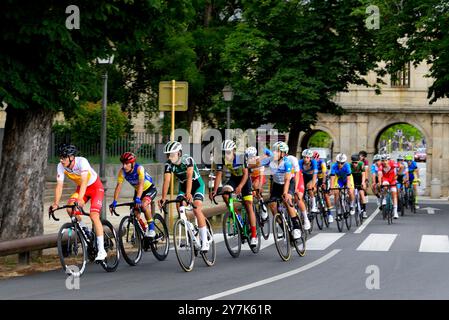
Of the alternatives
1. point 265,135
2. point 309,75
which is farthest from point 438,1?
point 265,135

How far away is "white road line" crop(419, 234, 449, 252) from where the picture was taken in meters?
19.1

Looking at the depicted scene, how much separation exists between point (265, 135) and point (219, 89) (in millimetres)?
2942

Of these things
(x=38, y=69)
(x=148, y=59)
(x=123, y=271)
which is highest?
(x=148, y=59)

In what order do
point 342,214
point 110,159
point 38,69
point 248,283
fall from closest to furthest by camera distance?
point 248,283, point 38,69, point 342,214, point 110,159

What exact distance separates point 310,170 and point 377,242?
11.7 feet

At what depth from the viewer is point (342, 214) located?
80.2 feet

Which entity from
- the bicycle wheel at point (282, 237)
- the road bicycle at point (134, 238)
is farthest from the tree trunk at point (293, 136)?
the road bicycle at point (134, 238)

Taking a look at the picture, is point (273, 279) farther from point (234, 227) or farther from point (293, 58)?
point (293, 58)

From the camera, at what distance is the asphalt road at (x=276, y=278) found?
12078 millimetres

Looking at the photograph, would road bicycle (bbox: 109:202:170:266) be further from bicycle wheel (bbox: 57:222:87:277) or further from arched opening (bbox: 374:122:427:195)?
arched opening (bbox: 374:122:427:195)

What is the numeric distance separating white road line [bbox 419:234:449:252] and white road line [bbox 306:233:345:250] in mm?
1780

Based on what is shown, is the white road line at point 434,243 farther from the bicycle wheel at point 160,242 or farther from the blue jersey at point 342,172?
the bicycle wheel at point 160,242

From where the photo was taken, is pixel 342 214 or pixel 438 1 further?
pixel 438 1
